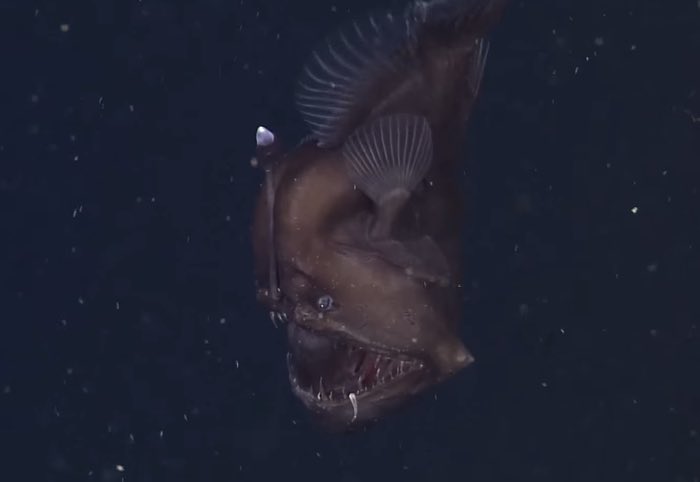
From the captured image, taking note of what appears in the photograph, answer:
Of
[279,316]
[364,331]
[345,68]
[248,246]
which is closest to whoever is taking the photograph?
[345,68]

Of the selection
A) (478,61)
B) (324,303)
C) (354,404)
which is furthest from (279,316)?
(478,61)

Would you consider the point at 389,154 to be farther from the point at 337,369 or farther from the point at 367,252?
the point at 337,369

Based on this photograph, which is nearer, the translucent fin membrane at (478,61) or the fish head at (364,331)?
the fish head at (364,331)

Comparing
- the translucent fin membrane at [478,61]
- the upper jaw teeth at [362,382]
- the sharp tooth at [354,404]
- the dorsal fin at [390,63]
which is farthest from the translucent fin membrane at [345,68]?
the sharp tooth at [354,404]

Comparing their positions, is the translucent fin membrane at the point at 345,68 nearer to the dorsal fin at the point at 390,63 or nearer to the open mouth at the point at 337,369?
the dorsal fin at the point at 390,63

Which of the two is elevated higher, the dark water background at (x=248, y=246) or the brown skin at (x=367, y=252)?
the brown skin at (x=367, y=252)

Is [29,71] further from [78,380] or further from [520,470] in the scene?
[520,470]

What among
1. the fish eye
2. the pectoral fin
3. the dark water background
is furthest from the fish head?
the dark water background
